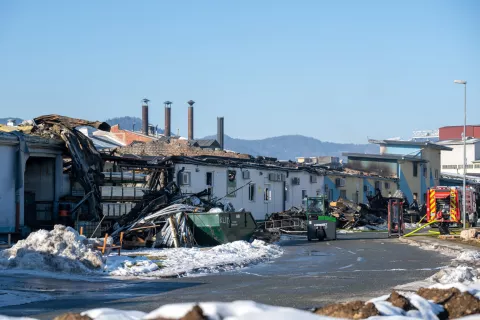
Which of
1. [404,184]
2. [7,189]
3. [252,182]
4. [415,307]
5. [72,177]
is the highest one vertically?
[72,177]

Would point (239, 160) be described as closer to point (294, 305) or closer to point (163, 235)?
point (163, 235)

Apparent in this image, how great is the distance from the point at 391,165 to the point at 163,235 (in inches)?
1903

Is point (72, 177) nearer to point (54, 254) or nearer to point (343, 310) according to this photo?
point (54, 254)

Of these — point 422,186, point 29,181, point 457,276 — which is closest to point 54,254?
point 457,276

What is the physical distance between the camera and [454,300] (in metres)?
11.5

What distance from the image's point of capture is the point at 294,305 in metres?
13.8

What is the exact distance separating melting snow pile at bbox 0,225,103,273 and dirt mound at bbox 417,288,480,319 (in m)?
11.6

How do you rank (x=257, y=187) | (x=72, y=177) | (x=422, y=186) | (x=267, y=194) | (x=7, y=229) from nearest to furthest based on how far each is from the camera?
1. (x=7, y=229)
2. (x=72, y=177)
3. (x=257, y=187)
4. (x=267, y=194)
5. (x=422, y=186)

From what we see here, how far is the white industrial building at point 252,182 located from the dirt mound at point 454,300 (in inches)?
1065

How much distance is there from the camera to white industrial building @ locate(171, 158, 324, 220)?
4029 cm

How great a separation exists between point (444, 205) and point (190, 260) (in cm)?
2180

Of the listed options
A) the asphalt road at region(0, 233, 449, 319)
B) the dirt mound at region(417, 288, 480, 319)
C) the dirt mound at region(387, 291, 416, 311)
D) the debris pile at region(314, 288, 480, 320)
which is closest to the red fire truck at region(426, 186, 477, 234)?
the asphalt road at region(0, 233, 449, 319)

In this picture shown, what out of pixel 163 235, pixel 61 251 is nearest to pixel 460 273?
pixel 61 251

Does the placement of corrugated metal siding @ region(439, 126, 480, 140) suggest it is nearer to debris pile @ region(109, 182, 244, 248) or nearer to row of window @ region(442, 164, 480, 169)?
row of window @ region(442, 164, 480, 169)
